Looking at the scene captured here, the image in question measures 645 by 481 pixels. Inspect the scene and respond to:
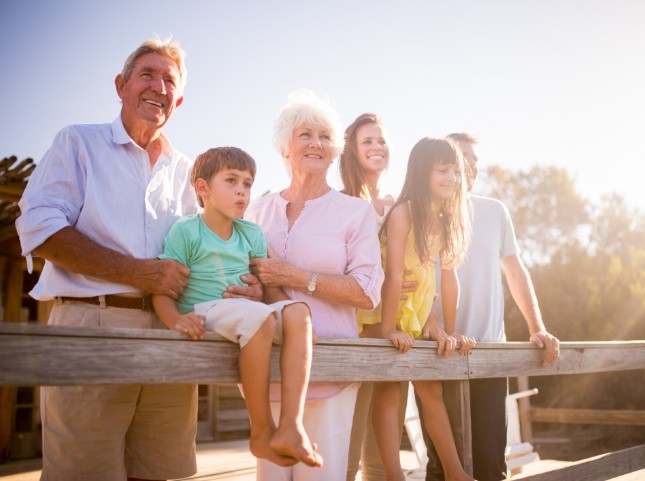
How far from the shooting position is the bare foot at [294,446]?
5.93ft

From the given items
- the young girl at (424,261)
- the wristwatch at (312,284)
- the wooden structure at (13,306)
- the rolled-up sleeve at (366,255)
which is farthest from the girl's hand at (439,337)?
the wooden structure at (13,306)

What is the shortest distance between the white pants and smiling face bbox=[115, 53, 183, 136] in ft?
3.67

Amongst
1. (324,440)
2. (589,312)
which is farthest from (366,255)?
(589,312)

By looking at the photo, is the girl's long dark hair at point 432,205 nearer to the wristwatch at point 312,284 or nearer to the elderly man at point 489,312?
the elderly man at point 489,312

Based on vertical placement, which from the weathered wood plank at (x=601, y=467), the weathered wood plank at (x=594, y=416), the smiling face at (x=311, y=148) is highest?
the smiling face at (x=311, y=148)

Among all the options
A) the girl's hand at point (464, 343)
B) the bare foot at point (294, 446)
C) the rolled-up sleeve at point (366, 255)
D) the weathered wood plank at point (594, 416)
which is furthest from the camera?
the weathered wood plank at point (594, 416)

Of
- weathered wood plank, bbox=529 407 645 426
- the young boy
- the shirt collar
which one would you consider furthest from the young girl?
weathered wood plank, bbox=529 407 645 426

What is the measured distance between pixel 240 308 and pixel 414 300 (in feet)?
3.59

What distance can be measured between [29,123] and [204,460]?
3.92m

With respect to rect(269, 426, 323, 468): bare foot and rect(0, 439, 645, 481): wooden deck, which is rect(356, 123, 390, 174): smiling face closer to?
rect(269, 426, 323, 468): bare foot

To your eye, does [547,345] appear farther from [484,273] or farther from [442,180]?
[442,180]

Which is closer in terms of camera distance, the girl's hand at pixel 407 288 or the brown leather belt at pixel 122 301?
the brown leather belt at pixel 122 301

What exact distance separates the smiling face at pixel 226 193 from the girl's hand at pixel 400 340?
701mm

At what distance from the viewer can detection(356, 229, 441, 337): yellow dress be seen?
2775mm
